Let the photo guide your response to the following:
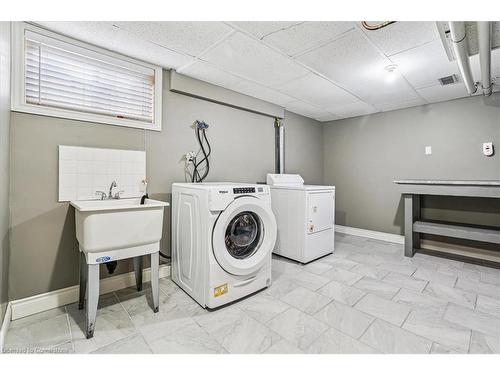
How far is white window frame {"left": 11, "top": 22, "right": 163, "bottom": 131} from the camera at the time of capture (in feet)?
5.50

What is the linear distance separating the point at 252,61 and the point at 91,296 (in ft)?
7.43

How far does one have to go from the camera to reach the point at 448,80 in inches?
102

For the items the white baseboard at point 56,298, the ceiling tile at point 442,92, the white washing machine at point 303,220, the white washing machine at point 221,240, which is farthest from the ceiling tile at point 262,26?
the white baseboard at point 56,298

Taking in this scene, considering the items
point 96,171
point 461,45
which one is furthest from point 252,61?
point 96,171

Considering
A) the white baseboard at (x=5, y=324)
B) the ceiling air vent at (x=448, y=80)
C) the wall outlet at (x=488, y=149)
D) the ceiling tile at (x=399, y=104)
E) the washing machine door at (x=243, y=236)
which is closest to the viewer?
the white baseboard at (x=5, y=324)

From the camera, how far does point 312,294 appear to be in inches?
80.7

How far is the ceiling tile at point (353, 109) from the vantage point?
3543 mm

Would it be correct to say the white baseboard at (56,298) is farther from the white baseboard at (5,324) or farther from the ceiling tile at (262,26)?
the ceiling tile at (262,26)

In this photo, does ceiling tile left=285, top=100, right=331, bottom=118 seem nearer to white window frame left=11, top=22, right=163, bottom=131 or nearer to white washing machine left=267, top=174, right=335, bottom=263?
white washing machine left=267, top=174, right=335, bottom=263

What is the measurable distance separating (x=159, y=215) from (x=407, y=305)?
2059mm

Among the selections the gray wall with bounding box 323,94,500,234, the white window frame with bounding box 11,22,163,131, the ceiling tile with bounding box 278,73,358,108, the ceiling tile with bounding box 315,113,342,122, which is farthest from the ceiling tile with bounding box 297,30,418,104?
the white window frame with bounding box 11,22,163,131

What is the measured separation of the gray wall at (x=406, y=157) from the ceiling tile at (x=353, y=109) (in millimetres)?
178

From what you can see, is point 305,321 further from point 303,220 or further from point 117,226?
point 117,226
